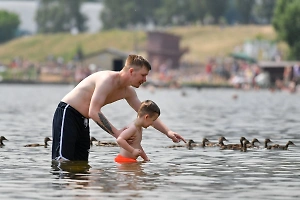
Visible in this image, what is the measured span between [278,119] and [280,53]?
382 feet

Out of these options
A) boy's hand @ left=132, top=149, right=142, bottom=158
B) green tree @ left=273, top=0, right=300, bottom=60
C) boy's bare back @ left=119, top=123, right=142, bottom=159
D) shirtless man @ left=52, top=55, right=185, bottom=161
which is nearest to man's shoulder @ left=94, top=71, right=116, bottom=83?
shirtless man @ left=52, top=55, right=185, bottom=161

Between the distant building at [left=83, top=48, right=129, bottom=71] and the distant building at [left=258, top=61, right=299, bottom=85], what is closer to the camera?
the distant building at [left=258, top=61, right=299, bottom=85]

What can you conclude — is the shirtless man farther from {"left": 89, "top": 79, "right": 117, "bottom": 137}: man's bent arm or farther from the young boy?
the young boy

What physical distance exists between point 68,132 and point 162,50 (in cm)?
15353

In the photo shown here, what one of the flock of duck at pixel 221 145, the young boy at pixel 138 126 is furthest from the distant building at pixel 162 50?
the young boy at pixel 138 126

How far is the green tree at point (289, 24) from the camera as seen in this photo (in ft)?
422

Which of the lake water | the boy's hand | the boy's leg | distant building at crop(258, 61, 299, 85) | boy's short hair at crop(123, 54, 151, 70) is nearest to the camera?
the lake water

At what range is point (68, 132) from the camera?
2123 centimetres

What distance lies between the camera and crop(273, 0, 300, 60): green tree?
129 meters

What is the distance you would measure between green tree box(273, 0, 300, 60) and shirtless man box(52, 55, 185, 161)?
108 meters

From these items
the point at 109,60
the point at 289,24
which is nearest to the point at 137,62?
the point at 289,24

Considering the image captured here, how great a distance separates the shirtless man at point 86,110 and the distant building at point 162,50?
492 ft

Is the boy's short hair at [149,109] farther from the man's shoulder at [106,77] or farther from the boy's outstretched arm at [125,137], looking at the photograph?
the man's shoulder at [106,77]

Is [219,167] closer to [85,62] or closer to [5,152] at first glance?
[5,152]
